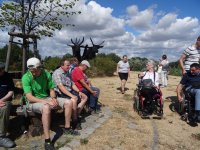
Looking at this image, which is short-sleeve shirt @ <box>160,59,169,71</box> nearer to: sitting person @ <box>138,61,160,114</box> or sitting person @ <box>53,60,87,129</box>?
sitting person @ <box>138,61,160,114</box>

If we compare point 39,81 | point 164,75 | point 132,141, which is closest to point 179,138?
point 132,141

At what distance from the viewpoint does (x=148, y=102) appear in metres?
7.96

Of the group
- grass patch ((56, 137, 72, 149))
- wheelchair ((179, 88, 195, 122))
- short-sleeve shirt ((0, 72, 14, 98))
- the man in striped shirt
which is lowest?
grass patch ((56, 137, 72, 149))

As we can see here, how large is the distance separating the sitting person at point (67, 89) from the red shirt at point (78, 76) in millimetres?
332

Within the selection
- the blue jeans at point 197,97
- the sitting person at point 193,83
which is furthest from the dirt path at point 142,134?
the sitting person at point 193,83

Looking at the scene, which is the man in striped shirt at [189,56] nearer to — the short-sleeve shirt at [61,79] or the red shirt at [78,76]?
the red shirt at [78,76]

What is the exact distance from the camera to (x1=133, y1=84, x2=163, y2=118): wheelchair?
7.81 meters

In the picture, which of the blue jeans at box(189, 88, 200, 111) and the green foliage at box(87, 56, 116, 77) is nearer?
the blue jeans at box(189, 88, 200, 111)

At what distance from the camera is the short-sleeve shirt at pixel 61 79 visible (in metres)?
6.36

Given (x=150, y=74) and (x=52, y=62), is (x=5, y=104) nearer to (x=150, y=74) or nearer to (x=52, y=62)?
(x=150, y=74)

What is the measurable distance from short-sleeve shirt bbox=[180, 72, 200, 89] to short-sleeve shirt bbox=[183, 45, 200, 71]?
54 cm

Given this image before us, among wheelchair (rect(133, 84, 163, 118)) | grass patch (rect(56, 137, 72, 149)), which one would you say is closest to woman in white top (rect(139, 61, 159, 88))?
wheelchair (rect(133, 84, 163, 118))

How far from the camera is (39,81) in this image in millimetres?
5516

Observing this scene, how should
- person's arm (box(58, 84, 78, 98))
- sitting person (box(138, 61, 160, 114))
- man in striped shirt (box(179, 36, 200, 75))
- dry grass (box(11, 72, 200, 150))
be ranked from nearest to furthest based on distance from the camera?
dry grass (box(11, 72, 200, 150)) → person's arm (box(58, 84, 78, 98)) → sitting person (box(138, 61, 160, 114)) → man in striped shirt (box(179, 36, 200, 75))
